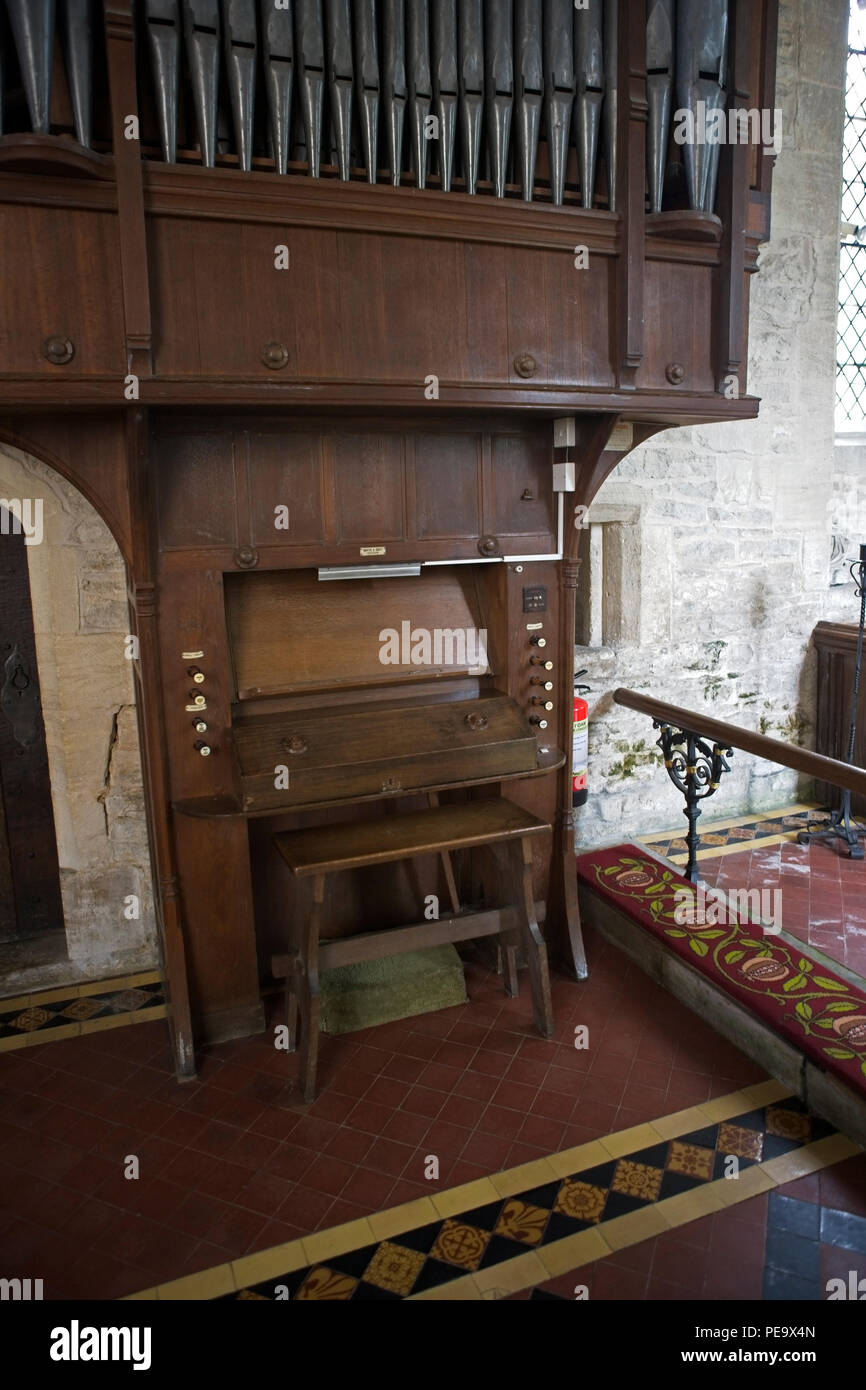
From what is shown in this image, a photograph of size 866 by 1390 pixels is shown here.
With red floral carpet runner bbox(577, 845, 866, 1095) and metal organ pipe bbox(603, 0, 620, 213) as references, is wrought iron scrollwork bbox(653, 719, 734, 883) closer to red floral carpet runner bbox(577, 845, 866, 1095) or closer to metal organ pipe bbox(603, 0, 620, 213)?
red floral carpet runner bbox(577, 845, 866, 1095)

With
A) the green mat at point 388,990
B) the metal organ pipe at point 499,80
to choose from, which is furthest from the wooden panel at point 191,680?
the metal organ pipe at point 499,80

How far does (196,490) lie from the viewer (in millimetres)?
3363

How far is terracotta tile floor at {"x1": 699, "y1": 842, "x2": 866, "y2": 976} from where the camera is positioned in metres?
4.22

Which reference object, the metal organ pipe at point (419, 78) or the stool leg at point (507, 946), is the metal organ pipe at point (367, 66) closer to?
the metal organ pipe at point (419, 78)

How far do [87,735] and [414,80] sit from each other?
2755mm

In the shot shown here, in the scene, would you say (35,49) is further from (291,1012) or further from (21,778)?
(291,1012)

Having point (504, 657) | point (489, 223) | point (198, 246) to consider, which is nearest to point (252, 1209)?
point (504, 657)

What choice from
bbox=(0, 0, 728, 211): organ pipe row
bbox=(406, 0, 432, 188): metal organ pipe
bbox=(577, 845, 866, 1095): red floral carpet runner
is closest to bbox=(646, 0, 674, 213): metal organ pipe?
bbox=(0, 0, 728, 211): organ pipe row

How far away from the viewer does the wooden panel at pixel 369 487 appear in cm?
355

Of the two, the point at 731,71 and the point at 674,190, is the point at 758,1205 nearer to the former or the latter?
the point at 674,190

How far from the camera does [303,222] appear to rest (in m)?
2.99

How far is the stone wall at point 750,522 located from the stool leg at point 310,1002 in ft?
7.80

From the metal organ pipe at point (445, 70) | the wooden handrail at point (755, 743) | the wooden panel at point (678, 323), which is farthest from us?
the wooden panel at point (678, 323)

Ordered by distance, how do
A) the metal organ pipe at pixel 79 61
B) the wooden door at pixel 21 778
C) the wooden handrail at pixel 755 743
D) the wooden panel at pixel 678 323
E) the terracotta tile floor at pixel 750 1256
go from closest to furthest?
the terracotta tile floor at pixel 750 1256
the metal organ pipe at pixel 79 61
the wooden handrail at pixel 755 743
the wooden panel at pixel 678 323
the wooden door at pixel 21 778
